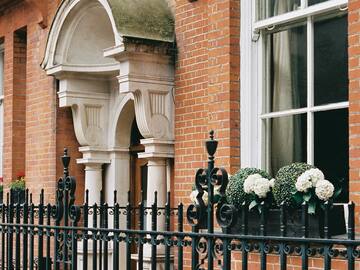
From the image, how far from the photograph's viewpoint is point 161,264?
27.9ft

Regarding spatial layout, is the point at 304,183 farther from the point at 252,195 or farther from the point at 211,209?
the point at 211,209

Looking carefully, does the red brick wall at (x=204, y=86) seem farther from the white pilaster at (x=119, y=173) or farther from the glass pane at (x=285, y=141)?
the white pilaster at (x=119, y=173)

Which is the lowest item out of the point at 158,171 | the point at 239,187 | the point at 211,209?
the point at 211,209

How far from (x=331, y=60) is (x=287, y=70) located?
59 cm

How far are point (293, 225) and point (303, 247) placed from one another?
5.82 feet

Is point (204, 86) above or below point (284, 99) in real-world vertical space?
above

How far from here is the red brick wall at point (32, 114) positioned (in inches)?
416

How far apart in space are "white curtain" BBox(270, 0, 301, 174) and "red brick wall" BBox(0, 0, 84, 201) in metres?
3.72

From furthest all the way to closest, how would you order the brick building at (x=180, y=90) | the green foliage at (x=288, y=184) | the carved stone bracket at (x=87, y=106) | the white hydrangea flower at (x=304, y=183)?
the carved stone bracket at (x=87, y=106) < the brick building at (x=180, y=90) < the green foliage at (x=288, y=184) < the white hydrangea flower at (x=304, y=183)

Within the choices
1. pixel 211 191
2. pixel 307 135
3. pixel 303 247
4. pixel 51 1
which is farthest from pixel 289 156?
pixel 51 1

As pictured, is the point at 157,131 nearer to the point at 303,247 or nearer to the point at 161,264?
the point at 161,264

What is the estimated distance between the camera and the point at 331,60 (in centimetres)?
675

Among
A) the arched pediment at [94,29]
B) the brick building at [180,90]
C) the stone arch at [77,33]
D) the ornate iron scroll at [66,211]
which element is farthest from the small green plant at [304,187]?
the stone arch at [77,33]

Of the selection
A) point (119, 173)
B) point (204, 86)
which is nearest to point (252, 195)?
point (204, 86)
